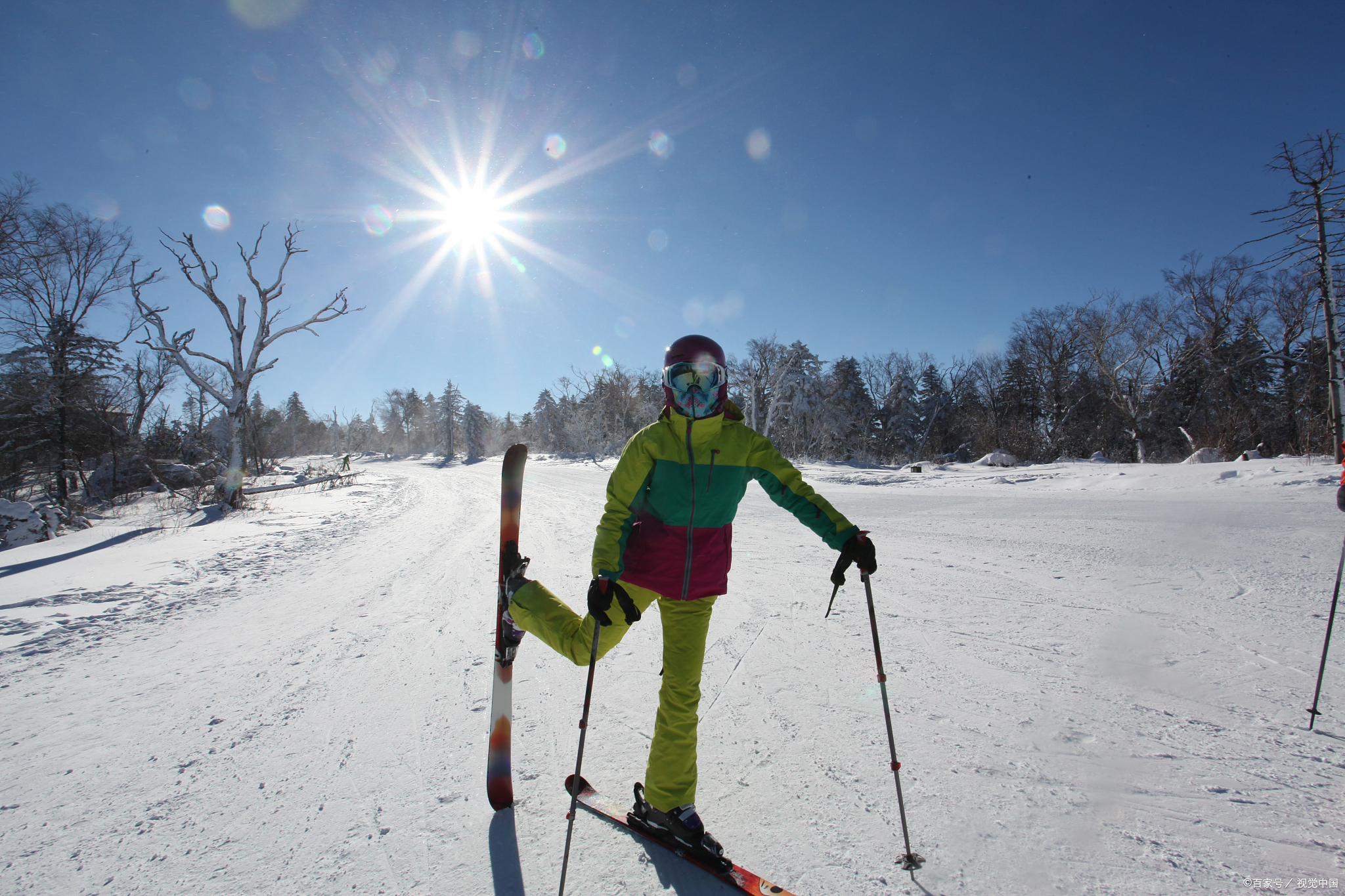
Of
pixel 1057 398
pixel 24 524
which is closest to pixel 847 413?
pixel 1057 398

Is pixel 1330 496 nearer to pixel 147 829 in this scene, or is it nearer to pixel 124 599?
pixel 147 829

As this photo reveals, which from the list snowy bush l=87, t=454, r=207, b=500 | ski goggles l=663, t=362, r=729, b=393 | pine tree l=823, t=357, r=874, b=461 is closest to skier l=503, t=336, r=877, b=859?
ski goggles l=663, t=362, r=729, b=393

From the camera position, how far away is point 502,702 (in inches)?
89.1

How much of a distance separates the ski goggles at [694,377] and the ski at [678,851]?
171 cm

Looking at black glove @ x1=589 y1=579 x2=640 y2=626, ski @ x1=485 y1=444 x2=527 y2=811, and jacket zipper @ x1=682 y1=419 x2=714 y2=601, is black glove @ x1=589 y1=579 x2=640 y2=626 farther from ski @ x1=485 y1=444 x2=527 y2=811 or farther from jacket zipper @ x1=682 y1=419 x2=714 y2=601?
ski @ x1=485 y1=444 x2=527 y2=811

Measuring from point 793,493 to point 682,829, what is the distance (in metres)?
1.46

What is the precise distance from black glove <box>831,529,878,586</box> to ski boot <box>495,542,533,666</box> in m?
1.42

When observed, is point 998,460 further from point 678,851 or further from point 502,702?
point 502,702

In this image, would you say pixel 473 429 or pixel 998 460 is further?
pixel 473 429

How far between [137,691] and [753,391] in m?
28.9

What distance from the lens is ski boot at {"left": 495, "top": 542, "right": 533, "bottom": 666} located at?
232 cm

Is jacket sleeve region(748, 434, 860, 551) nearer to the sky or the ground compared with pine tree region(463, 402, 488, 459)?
nearer to the ground

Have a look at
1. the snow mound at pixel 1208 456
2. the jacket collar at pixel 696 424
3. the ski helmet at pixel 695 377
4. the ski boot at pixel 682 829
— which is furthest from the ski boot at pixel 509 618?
the snow mound at pixel 1208 456

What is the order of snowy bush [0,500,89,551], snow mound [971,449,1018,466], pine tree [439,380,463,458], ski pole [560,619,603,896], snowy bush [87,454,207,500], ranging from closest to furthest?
ski pole [560,619,603,896], snowy bush [0,500,89,551], snowy bush [87,454,207,500], snow mound [971,449,1018,466], pine tree [439,380,463,458]
